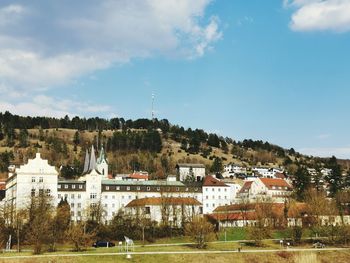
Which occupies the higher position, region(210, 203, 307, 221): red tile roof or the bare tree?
region(210, 203, 307, 221): red tile roof

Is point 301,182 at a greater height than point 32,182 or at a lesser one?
greater

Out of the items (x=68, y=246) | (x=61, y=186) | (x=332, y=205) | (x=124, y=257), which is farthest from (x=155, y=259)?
(x=61, y=186)

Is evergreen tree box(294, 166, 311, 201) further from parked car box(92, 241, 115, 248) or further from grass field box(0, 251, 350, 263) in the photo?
parked car box(92, 241, 115, 248)

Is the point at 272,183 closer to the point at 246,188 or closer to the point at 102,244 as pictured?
the point at 246,188

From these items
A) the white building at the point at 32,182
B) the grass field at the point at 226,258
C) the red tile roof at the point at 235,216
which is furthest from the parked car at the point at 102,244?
the white building at the point at 32,182

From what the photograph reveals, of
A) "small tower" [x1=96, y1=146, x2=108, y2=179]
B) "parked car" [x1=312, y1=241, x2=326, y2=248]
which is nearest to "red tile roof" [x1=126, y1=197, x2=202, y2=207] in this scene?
"small tower" [x1=96, y1=146, x2=108, y2=179]

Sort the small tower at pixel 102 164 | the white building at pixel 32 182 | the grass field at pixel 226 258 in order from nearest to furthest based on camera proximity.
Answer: the grass field at pixel 226 258, the white building at pixel 32 182, the small tower at pixel 102 164

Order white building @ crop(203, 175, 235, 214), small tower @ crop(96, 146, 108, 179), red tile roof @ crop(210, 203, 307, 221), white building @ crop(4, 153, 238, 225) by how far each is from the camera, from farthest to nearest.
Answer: small tower @ crop(96, 146, 108, 179) → white building @ crop(203, 175, 235, 214) → white building @ crop(4, 153, 238, 225) → red tile roof @ crop(210, 203, 307, 221)

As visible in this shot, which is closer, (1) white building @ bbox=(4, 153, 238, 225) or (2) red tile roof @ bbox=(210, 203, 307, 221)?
(2) red tile roof @ bbox=(210, 203, 307, 221)

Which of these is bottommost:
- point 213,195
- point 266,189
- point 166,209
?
point 166,209

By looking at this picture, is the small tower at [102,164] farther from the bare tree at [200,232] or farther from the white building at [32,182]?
the bare tree at [200,232]

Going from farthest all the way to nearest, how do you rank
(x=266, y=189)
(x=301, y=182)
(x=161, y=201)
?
(x=266, y=189), (x=301, y=182), (x=161, y=201)

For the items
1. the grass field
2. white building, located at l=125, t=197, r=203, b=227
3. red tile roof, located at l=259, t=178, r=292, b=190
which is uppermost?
red tile roof, located at l=259, t=178, r=292, b=190

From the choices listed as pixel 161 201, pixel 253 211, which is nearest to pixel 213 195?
pixel 253 211
